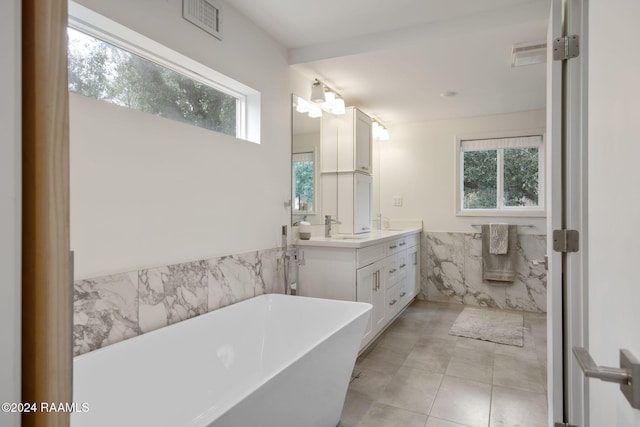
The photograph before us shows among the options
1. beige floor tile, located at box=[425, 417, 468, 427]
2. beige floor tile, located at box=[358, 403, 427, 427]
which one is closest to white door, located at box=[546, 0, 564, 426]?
beige floor tile, located at box=[425, 417, 468, 427]

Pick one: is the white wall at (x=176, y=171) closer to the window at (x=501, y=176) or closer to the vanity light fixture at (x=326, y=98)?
the vanity light fixture at (x=326, y=98)

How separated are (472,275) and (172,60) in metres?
4.08

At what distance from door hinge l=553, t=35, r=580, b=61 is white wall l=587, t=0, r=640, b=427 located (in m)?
0.66

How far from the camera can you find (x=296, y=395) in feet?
4.72

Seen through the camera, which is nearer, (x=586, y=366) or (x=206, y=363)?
(x=586, y=366)

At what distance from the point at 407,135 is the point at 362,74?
1.93 meters

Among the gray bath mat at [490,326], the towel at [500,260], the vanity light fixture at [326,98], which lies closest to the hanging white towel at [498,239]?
the towel at [500,260]

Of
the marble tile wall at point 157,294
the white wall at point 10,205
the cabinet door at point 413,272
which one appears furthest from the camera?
the cabinet door at point 413,272

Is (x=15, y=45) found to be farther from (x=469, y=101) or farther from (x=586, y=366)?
(x=469, y=101)

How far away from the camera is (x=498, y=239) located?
4324 mm

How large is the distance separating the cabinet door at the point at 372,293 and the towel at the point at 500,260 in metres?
1.85

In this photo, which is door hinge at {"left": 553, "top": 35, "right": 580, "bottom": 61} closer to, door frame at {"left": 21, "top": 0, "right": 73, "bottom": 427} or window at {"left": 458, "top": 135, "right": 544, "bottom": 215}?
door frame at {"left": 21, "top": 0, "right": 73, "bottom": 427}

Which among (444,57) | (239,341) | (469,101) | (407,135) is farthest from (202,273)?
(407,135)

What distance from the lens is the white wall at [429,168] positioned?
4574mm
